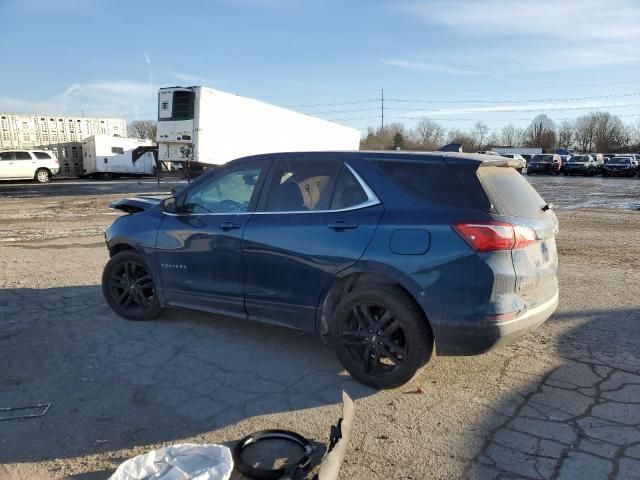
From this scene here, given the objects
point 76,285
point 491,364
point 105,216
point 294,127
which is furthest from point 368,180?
point 294,127

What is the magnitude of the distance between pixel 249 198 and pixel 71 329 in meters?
2.21

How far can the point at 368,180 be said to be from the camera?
379 cm

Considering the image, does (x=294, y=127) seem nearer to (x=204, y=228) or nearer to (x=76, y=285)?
(x=76, y=285)

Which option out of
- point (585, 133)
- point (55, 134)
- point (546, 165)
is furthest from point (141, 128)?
point (585, 133)

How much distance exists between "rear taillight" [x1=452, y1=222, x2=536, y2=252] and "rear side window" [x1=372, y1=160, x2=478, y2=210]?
17 centimetres

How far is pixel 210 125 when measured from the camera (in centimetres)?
1952

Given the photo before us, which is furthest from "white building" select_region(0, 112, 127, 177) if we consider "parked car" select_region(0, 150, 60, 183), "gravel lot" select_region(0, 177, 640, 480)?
"gravel lot" select_region(0, 177, 640, 480)

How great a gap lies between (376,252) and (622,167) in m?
44.4

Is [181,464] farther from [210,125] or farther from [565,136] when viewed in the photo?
[565,136]

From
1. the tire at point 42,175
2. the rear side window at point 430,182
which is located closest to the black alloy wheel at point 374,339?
the rear side window at point 430,182

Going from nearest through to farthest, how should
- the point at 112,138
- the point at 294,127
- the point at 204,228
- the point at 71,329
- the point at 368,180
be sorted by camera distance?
the point at 368,180
the point at 204,228
the point at 71,329
the point at 294,127
the point at 112,138

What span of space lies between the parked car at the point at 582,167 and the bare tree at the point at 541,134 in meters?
68.4

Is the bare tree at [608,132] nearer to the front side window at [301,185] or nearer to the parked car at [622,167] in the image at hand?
the parked car at [622,167]

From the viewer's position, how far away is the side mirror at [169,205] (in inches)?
193
